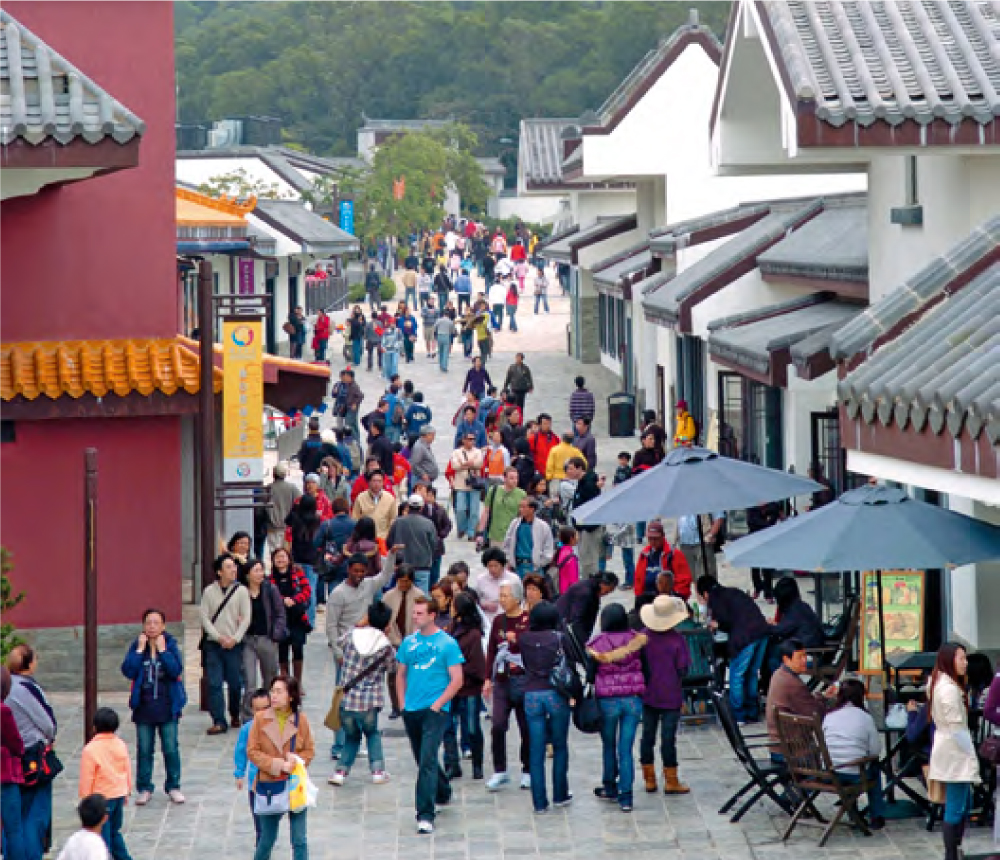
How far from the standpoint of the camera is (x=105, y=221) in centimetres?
1945

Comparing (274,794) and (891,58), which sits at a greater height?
(891,58)

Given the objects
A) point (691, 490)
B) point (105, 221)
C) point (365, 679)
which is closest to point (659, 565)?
point (691, 490)

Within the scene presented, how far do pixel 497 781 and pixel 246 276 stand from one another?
3343 centimetres

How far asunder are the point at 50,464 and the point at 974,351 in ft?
31.4

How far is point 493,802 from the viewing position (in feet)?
48.3

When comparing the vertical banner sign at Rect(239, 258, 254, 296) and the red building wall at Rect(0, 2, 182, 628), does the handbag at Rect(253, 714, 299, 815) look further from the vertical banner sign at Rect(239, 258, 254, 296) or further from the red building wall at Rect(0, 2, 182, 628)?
the vertical banner sign at Rect(239, 258, 254, 296)

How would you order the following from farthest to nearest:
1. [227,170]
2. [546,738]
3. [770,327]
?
[227,170] → [770,327] → [546,738]

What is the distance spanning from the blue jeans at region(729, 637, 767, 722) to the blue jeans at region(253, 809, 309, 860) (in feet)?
16.2

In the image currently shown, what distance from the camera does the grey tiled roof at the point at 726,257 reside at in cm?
2725

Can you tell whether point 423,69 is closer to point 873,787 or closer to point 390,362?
point 390,362

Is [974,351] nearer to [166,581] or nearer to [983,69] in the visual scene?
[983,69]

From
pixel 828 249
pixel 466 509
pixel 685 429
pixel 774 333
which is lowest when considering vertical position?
pixel 466 509

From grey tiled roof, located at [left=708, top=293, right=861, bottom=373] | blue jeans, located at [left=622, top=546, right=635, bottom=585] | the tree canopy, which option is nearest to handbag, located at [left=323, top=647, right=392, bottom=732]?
grey tiled roof, located at [left=708, top=293, right=861, bottom=373]

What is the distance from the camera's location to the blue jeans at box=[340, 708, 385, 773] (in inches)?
589
